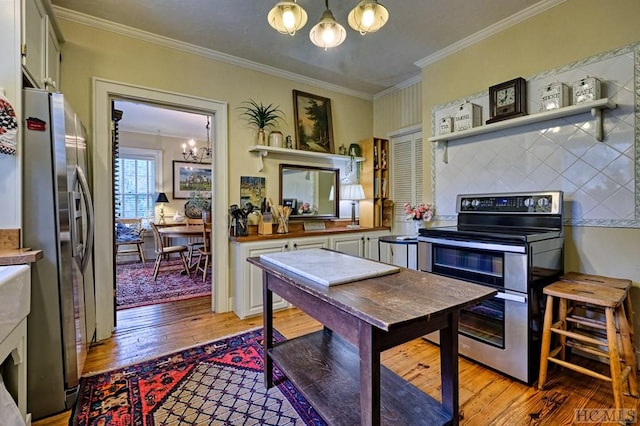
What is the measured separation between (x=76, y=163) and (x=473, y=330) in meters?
3.05

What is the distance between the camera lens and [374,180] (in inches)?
159

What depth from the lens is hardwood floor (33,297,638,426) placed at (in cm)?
165

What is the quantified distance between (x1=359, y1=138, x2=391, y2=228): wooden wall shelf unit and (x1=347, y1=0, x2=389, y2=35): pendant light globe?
2.35m

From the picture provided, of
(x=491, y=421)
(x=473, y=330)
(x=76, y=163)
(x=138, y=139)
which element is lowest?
(x=491, y=421)

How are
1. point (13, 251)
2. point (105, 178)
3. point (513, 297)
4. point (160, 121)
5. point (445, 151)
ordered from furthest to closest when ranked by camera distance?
point (160, 121)
point (445, 151)
point (105, 178)
point (513, 297)
point (13, 251)

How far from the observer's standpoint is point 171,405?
67.7 inches

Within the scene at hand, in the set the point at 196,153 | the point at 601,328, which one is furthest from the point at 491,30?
the point at 196,153

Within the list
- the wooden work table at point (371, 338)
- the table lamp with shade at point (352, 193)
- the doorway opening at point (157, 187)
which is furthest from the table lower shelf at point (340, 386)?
the doorway opening at point (157, 187)

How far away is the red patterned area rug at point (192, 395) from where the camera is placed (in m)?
1.62

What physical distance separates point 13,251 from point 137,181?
17.5ft

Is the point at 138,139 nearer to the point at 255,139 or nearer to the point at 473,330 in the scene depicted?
the point at 255,139

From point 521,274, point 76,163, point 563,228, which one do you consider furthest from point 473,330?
point 76,163

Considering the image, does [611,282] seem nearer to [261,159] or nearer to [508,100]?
[508,100]

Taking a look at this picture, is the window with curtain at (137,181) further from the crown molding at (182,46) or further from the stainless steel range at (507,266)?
the stainless steel range at (507,266)
